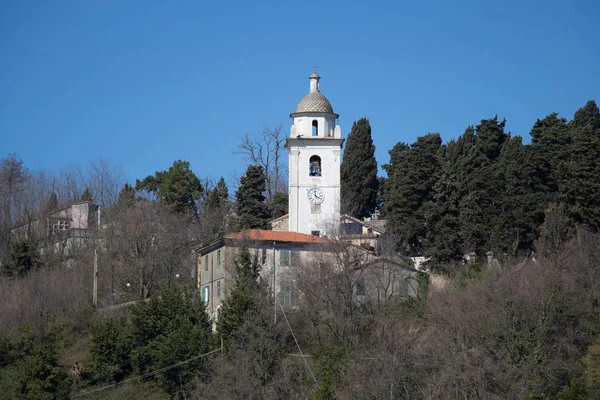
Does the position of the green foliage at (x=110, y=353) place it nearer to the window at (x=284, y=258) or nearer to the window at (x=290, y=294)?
the window at (x=290, y=294)

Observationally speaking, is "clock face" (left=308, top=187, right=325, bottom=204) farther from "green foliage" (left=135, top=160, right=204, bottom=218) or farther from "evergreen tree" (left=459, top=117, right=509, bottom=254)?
"green foliage" (left=135, top=160, right=204, bottom=218)

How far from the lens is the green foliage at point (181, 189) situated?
6531 cm

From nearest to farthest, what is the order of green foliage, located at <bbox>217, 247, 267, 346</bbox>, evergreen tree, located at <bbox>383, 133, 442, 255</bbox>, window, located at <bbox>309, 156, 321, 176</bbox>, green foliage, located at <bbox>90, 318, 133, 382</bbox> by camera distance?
1. green foliage, located at <bbox>217, 247, 267, 346</bbox>
2. green foliage, located at <bbox>90, 318, 133, 382</bbox>
3. evergreen tree, located at <bbox>383, 133, 442, 255</bbox>
4. window, located at <bbox>309, 156, 321, 176</bbox>

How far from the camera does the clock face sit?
52906mm

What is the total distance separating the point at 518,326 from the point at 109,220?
27798 mm

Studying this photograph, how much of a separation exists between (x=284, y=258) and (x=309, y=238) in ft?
4.76

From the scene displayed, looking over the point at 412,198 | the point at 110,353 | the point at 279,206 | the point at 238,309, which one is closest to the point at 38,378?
the point at 110,353

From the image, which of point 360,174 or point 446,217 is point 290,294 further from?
point 360,174

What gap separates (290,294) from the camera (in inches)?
1871

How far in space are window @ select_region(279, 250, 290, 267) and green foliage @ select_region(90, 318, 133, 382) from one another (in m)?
6.75

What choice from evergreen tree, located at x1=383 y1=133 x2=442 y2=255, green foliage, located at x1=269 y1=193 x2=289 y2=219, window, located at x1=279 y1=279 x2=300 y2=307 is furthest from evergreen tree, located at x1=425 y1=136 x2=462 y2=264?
green foliage, located at x1=269 y1=193 x2=289 y2=219

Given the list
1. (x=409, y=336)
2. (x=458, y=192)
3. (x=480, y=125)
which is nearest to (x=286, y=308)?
(x=409, y=336)

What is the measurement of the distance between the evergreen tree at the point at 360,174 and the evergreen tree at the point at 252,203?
16.4 ft

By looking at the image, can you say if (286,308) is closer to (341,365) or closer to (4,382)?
(341,365)
